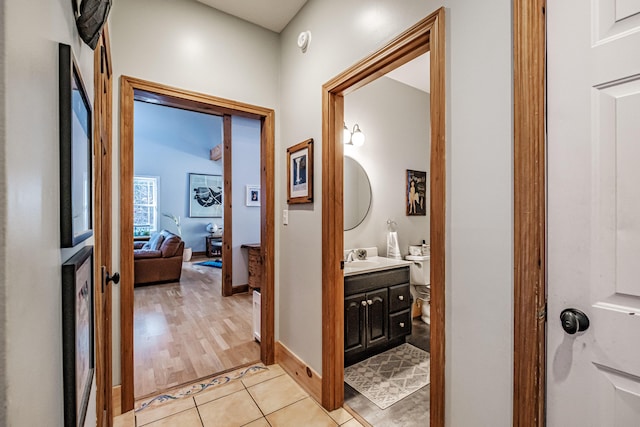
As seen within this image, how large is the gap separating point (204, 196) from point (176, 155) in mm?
1408

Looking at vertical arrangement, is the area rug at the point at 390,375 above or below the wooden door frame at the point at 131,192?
below

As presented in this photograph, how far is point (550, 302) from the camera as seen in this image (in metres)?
0.98

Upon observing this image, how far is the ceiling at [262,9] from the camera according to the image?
2.18 meters

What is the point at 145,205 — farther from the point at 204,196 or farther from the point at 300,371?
the point at 300,371

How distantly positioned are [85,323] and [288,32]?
2497mm

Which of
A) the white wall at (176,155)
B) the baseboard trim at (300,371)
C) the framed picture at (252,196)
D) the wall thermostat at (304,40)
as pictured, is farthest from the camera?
the white wall at (176,155)

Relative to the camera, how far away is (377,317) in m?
2.55

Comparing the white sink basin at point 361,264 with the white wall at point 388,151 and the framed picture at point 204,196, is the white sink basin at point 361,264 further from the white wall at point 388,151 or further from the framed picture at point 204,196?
the framed picture at point 204,196

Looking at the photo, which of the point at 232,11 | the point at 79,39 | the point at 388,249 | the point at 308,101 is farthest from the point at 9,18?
the point at 388,249

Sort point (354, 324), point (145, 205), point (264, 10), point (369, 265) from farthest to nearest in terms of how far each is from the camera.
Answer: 1. point (145, 205)
2. point (369, 265)
3. point (354, 324)
4. point (264, 10)

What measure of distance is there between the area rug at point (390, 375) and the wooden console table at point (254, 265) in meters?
2.33

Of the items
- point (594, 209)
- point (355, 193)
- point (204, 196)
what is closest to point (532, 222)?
point (594, 209)

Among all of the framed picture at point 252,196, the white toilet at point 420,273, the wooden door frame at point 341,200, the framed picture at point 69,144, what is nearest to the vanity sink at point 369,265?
the white toilet at point 420,273

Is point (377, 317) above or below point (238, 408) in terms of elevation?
above
